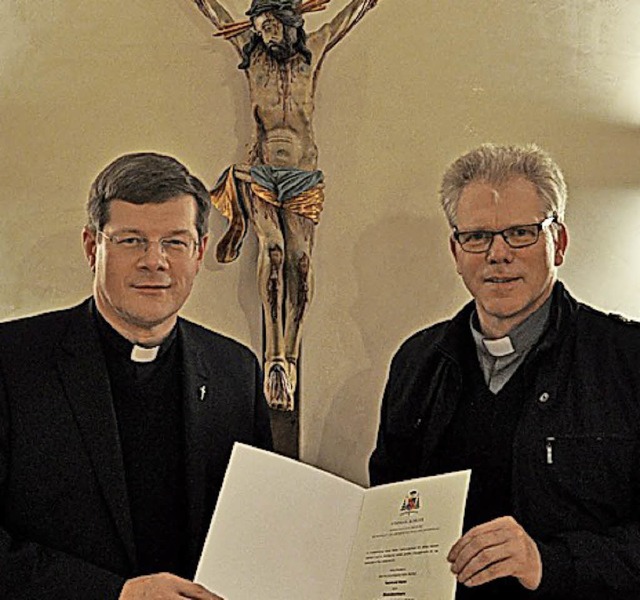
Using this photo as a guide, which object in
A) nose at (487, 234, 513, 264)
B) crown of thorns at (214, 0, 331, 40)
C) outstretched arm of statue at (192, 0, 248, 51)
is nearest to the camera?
nose at (487, 234, 513, 264)

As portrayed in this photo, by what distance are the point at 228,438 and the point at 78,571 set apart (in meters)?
0.37

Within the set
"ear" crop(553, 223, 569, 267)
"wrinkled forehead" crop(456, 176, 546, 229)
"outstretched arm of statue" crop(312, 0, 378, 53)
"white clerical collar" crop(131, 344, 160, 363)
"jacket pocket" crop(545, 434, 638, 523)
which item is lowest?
"jacket pocket" crop(545, 434, 638, 523)

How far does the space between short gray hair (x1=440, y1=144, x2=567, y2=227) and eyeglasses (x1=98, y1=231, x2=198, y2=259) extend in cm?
50

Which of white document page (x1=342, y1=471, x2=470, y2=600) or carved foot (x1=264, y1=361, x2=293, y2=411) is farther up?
carved foot (x1=264, y1=361, x2=293, y2=411)

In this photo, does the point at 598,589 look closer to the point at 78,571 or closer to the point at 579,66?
the point at 78,571

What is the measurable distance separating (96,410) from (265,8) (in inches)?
43.8

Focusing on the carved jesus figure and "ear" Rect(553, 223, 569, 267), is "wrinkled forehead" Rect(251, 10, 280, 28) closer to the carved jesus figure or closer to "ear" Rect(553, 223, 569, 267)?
the carved jesus figure

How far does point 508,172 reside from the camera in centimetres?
223

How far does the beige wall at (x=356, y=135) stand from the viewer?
9.55ft

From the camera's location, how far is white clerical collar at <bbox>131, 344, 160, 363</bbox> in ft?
6.97

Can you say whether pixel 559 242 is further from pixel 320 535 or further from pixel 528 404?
pixel 320 535

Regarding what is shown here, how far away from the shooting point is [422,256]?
3135 mm

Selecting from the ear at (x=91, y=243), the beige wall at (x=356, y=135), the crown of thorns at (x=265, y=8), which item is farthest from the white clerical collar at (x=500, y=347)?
the crown of thorns at (x=265, y=8)

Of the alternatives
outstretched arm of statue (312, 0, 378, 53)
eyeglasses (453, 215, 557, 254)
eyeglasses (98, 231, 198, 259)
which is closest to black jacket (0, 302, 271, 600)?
eyeglasses (98, 231, 198, 259)
